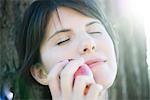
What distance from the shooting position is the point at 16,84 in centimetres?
236

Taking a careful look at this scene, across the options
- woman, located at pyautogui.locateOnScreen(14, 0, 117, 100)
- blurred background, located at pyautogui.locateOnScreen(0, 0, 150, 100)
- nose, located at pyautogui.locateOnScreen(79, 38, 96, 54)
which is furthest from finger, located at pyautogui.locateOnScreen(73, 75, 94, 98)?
blurred background, located at pyautogui.locateOnScreen(0, 0, 150, 100)

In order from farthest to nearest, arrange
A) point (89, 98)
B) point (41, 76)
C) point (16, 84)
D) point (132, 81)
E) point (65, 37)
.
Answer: point (132, 81), point (16, 84), point (41, 76), point (65, 37), point (89, 98)

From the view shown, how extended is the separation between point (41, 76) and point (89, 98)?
34cm

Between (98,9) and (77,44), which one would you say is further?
(98,9)

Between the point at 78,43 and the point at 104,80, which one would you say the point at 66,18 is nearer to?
the point at 78,43

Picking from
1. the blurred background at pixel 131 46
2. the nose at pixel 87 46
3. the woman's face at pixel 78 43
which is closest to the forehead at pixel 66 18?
the woman's face at pixel 78 43

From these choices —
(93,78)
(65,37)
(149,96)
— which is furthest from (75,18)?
(149,96)

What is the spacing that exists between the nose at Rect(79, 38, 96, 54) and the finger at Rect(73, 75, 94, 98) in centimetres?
11

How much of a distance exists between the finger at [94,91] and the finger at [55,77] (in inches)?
5.1

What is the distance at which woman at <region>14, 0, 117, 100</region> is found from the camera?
6.03ft

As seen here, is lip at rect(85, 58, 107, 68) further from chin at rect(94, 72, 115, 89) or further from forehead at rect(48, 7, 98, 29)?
forehead at rect(48, 7, 98, 29)

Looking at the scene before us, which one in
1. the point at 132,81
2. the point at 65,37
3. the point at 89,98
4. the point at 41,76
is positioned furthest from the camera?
the point at 132,81

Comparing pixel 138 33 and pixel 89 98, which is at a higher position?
pixel 138 33

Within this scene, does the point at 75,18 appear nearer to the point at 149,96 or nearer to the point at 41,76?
the point at 41,76
